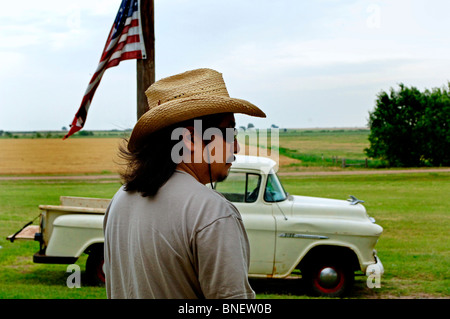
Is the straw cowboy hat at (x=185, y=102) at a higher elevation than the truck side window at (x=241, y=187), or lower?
higher

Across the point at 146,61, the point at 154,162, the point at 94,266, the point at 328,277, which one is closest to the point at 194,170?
the point at 154,162

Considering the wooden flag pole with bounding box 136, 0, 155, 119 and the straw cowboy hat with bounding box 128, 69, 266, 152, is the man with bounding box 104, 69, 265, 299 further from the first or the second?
the wooden flag pole with bounding box 136, 0, 155, 119

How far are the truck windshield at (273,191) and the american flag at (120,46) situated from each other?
2.50 meters

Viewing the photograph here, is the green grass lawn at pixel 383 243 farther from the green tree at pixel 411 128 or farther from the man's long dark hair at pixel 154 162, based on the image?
the man's long dark hair at pixel 154 162

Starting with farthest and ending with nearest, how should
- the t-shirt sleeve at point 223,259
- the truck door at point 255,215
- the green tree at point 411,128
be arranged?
1. the green tree at point 411,128
2. the truck door at point 255,215
3. the t-shirt sleeve at point 223,259

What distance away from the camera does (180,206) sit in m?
1.37

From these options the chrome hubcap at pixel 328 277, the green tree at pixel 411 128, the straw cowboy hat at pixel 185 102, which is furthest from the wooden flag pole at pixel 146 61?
the green tree at pixel 411 128

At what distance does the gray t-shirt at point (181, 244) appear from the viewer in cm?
132

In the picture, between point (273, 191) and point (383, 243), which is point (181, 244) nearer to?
point (273, 191)

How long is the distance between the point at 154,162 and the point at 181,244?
28 cm

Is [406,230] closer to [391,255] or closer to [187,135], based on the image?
[391,255]

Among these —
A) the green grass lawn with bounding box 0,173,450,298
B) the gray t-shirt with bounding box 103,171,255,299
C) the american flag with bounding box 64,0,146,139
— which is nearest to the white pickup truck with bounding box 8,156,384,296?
the green grass lawn with bounding box 0,173,450,298
